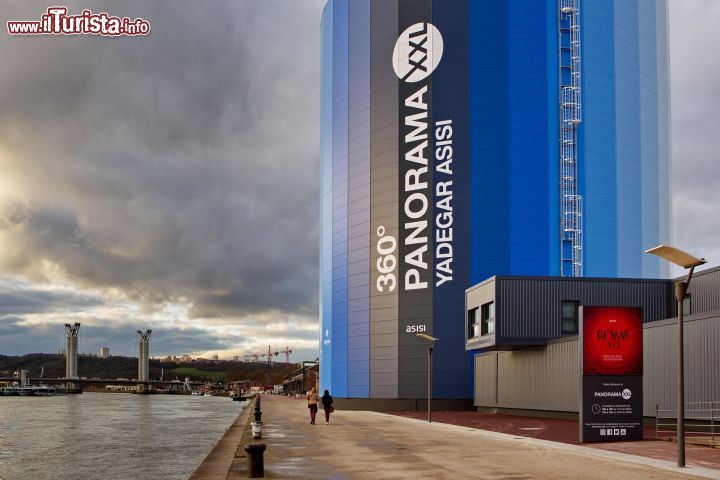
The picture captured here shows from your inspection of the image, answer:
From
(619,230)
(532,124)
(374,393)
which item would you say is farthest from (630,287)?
(374,393)

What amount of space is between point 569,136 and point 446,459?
173ft

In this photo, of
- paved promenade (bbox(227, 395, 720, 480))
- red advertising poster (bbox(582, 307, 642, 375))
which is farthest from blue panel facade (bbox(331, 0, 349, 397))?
red advertising poster (bbox(582, 307, 642, 375))

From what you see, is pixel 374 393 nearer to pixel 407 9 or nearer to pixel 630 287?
pixel 630 287

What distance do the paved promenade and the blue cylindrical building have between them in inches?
1459

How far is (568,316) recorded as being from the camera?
180 ft

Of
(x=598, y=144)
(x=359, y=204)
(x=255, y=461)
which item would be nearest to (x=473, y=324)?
(x=359, y=204)

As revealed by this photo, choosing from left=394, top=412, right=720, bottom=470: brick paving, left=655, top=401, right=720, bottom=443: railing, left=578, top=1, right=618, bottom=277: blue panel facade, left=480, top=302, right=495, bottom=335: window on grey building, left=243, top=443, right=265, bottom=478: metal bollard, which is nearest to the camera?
left=243, top=443, right=265, bottom=478: metal bollard

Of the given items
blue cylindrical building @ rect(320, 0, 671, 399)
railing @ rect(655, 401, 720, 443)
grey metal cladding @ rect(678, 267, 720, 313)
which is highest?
blue cylindrical building @ rect(320, 0, 671, 399)

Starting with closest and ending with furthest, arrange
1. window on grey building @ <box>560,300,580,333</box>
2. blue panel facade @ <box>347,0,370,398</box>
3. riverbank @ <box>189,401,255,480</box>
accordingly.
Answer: riverbank @ <box>189,401,255,480</box>
window on grey building @ <box>560,300,580,333</box>
blue panel facade @ <box>347,0,370,398</box>

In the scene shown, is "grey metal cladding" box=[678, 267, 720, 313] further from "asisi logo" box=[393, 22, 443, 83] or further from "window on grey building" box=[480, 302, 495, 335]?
"asisi logo" box=[393, 22, 443, 83]

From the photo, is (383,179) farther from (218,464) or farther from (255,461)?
(255,461)

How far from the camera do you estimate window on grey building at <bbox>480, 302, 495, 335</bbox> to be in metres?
54.2

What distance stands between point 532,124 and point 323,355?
33.9 metres

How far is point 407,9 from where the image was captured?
76.1 metres
